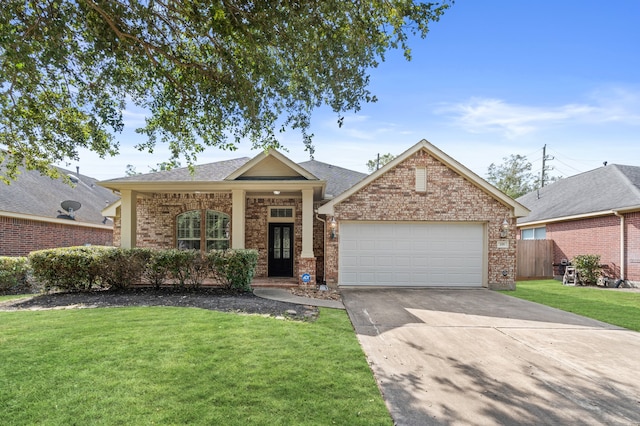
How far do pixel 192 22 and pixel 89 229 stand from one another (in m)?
17.0

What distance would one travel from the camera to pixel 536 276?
1786 cm

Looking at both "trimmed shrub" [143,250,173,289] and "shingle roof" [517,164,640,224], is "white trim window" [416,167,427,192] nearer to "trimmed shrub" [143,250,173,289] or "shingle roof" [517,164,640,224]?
"trimmed shrub" [143,250,173,289]

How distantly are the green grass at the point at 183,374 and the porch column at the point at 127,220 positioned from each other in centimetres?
533

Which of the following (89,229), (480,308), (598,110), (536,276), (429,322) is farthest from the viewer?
(89,229)

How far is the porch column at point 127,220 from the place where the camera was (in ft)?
38.2

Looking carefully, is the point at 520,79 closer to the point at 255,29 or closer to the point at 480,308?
the point at 480,308

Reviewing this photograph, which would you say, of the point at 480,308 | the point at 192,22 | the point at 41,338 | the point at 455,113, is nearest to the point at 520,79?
the point at 455,113

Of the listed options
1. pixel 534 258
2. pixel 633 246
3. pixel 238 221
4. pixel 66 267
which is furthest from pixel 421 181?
pixel 66 267

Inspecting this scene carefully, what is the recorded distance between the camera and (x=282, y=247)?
13.7 metres

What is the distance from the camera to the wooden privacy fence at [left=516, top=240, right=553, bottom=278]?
17630mm

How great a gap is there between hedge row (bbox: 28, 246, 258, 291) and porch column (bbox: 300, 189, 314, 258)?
6.26ft

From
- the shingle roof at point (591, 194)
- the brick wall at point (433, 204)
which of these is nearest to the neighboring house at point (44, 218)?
the brick wall at point (433, 204)

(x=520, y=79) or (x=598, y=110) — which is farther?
(x=598, y=110)

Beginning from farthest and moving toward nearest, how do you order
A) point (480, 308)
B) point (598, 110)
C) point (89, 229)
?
point (89, 229) < point (598, 110) < point (480, 308)
